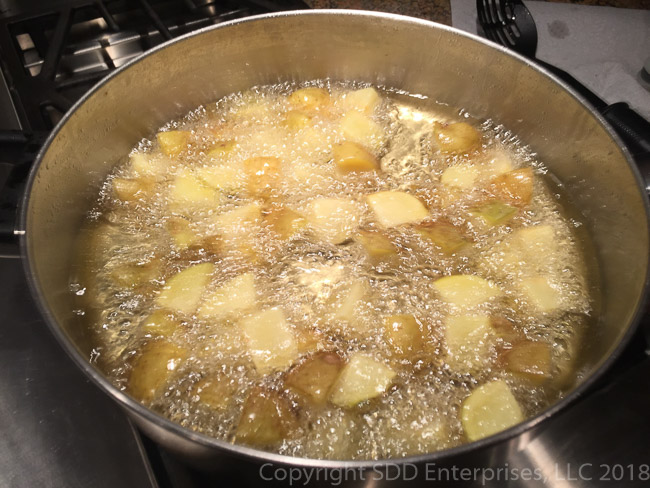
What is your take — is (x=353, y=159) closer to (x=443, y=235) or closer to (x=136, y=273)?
(x=443, y=235)

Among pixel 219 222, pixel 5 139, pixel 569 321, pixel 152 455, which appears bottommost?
pixel 152 455

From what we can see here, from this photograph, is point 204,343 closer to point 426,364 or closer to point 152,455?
point 152,455

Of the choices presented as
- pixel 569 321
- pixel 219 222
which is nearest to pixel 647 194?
pixel 569 321

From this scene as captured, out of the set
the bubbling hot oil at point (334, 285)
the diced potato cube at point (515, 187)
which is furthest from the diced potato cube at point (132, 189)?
the diced potato cube at point (515, 187)

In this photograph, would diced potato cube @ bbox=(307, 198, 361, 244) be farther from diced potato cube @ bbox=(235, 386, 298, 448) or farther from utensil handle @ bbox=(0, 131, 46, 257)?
utensil handle @ bbox=(0, 131, 46, 257)

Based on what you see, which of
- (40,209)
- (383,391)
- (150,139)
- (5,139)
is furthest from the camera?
(150,139)

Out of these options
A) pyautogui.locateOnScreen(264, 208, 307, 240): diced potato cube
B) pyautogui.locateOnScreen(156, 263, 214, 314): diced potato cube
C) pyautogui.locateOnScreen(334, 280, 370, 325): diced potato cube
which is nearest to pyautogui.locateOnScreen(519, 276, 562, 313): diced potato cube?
pyautogui.locateOnScreen(334, 280, 370, 325): diced potato cube

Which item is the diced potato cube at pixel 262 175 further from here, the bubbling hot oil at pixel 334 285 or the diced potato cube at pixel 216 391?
the diced potato cube at pixel 216 391
